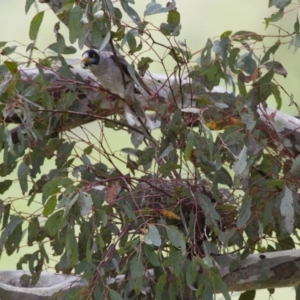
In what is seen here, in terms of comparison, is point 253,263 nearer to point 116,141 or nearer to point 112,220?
point 112,220

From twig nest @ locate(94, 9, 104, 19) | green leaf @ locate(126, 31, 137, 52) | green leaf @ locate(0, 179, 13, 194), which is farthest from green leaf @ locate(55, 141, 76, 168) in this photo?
twig nest @ locate(94, 9, 104, 19)

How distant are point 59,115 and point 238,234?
0.55 m

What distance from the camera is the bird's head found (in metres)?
2.06

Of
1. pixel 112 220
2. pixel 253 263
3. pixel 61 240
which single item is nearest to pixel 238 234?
pixel 253 263

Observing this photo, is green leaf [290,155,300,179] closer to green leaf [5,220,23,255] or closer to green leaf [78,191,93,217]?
green leaf [78,191,93,217]

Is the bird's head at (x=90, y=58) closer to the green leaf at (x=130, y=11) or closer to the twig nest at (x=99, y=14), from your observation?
the green leaf at (x=130, y=11)

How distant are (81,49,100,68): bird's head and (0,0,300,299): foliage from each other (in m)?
0.27

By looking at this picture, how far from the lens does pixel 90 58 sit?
212 centimetres

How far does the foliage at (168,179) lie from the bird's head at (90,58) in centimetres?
27

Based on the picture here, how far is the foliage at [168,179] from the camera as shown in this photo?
4.56 ft

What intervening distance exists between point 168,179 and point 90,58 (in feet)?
1.76

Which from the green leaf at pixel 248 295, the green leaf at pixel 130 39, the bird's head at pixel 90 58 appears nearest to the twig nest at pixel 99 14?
the green leaf at pixel 130 39

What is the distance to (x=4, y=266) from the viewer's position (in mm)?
3824

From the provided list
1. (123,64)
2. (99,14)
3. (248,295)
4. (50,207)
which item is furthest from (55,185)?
(248,295)
